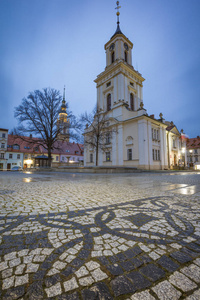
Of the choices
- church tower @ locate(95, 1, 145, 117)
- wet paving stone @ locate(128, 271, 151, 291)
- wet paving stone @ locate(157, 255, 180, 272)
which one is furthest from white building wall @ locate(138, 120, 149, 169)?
wet paving stone @ locate(128, 271, 151, 291)

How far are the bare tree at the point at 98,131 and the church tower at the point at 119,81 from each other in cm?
323

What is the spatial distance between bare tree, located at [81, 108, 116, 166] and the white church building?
0.72 meters

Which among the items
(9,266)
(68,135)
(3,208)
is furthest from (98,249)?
(68,135)

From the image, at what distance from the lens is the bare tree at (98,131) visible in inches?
836

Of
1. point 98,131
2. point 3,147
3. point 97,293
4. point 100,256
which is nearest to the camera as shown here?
point 97,293

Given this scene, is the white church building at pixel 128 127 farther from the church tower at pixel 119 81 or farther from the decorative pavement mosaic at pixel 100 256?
the decorative pavement mosaic at pixel 100 256

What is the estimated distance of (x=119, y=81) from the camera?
27.7 m

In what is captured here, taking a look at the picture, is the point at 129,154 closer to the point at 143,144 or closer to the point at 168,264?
the point at 143,144

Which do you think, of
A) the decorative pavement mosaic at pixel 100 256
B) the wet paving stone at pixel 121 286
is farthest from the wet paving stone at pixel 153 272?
the wet paving stone at pixel 121 286

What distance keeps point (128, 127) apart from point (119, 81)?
10452mm

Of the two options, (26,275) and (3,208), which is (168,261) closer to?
(26,275)

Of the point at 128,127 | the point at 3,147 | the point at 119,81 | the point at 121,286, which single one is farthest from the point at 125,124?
the point at 3,147

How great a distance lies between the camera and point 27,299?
2.64ft

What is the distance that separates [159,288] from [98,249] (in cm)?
56
